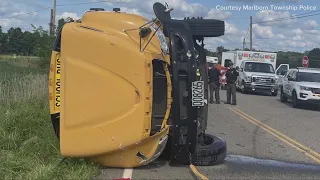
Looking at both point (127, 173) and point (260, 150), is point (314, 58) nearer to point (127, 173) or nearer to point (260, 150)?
point (260, 150)

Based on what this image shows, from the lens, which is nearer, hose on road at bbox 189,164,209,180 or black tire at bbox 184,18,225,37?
hose on road at bbox 189,164,209,180

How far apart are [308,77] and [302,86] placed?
4.44 ft

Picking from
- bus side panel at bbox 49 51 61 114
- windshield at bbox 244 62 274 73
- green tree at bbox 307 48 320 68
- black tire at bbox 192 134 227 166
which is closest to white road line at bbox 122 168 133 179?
black tire at bbox 192 134 227 166

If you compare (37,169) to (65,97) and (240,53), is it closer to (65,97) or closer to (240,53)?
(65,97)

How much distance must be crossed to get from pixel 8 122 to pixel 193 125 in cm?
435

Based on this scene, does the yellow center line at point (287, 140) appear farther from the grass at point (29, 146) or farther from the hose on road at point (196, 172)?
the grass at point (29, 146)

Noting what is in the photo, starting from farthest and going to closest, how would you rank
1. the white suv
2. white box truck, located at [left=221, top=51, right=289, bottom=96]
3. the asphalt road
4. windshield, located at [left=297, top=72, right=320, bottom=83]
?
white box truck, located at [left=221, top=51, right=289, bottom=96], windshield, located at [left=297, top=72, right=320, bottom=83], the white suv, the asphalt road

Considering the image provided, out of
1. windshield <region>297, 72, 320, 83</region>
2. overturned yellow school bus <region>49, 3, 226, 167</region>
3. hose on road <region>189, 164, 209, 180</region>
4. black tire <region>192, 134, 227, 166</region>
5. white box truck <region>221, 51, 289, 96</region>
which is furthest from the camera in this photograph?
white box truck <region>221, 51, 289, 96</region>

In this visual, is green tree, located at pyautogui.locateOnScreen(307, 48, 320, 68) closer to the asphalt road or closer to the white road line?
the asphalt road

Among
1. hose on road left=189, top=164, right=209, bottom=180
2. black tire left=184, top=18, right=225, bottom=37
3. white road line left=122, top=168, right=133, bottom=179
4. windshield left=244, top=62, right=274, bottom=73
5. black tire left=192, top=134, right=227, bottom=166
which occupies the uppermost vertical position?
black tire left=184, top=18, right=225, bottom=37

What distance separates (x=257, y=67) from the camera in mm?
27625

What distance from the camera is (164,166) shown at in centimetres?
667

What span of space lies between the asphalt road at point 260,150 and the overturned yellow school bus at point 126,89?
0.32 meters

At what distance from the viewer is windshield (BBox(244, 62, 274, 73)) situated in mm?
27391
